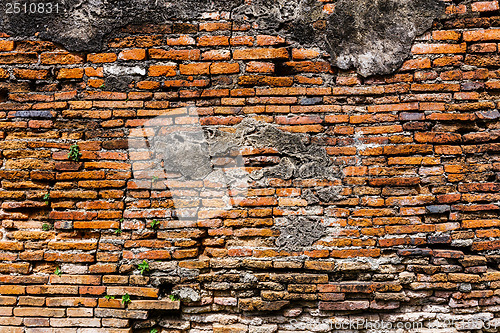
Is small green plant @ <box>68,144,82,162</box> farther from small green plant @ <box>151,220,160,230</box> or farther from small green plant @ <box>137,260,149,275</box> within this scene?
small green plant @ <box>137,260,149,275</box>

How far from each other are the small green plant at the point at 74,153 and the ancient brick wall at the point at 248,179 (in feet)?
0.06

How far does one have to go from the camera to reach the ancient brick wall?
7.32 ft

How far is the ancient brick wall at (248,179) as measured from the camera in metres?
2.23

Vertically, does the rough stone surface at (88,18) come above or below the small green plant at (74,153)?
above

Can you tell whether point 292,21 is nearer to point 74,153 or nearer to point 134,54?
point 134,54

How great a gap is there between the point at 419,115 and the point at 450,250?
43.0 inches

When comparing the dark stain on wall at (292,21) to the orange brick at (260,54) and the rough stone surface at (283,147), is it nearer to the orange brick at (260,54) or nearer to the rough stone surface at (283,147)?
the orange brick at (260,54)

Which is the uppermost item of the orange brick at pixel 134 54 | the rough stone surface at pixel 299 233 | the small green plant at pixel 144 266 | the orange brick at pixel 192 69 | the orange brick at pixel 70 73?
Answer: the orange brick at pixel 134 54

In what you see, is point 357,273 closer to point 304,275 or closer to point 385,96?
point 304,275

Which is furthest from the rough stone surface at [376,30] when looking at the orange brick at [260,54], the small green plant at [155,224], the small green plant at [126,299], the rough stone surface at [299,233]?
the small green plant at [126,299]

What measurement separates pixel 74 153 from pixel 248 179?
54.5 inches

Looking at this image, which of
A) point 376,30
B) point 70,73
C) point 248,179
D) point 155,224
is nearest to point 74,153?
point 70,73

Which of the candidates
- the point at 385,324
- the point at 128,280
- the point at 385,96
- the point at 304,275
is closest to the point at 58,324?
the point at 128,280

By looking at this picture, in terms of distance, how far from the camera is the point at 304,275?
2217mm
